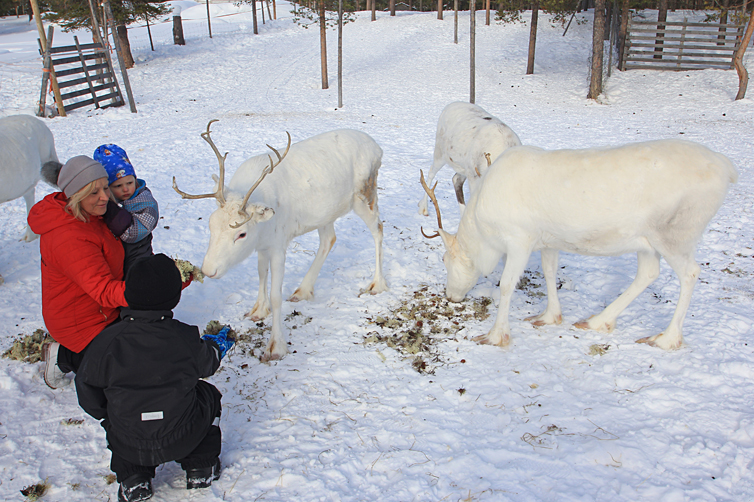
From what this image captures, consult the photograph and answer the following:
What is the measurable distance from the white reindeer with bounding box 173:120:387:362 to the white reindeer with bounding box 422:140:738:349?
4.65ft

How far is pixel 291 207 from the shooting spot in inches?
181

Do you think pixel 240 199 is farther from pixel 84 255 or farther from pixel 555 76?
pixel 555 76

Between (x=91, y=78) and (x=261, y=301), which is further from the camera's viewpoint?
(x=91, y=78)

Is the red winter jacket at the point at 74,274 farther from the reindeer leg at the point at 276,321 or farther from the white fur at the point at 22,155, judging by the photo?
the white fur at the point at 22,155

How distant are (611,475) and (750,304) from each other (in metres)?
3.14

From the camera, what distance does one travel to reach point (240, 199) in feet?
12.5

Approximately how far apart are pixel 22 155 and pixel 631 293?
7078 mm

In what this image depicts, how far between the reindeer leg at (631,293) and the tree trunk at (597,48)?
13579 mm

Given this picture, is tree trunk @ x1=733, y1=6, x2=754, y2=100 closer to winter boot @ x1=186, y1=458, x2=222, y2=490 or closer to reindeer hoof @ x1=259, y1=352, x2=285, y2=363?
reindeer hoof @ x1=259, y1=352, x2=285, y2=363

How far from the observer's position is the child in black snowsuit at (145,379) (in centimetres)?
250

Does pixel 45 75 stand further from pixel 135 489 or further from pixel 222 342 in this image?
pixel 135 489

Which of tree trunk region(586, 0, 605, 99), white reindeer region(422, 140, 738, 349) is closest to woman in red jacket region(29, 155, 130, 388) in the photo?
white reindeer region(422, 140, 738, 349)

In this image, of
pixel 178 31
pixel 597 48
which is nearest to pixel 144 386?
pixel 597 48

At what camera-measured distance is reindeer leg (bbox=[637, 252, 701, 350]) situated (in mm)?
3937
